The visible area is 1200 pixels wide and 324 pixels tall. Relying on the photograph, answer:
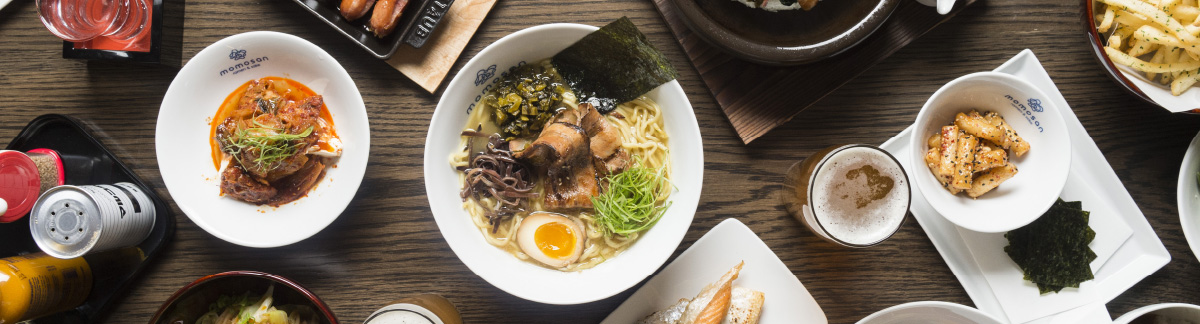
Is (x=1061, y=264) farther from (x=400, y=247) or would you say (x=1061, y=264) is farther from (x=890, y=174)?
(x=400, y=247)

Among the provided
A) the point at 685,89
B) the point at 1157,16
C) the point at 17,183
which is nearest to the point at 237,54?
the point at 17,183

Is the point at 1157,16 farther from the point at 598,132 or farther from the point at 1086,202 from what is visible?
the point at 598,132

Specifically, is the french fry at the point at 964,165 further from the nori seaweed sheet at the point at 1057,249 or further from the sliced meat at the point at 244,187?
the sliced meat at the point at 244,187

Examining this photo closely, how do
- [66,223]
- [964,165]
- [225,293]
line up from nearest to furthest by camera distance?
1. [66,223]
2. [964,165]
3. [225,293]

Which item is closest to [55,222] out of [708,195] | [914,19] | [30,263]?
[30,263]

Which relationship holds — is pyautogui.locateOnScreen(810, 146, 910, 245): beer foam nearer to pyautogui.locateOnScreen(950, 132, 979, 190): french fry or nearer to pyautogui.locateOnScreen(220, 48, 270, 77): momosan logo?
pyautogui.locateOnScreen(950, 132, 979, 190): french fry
